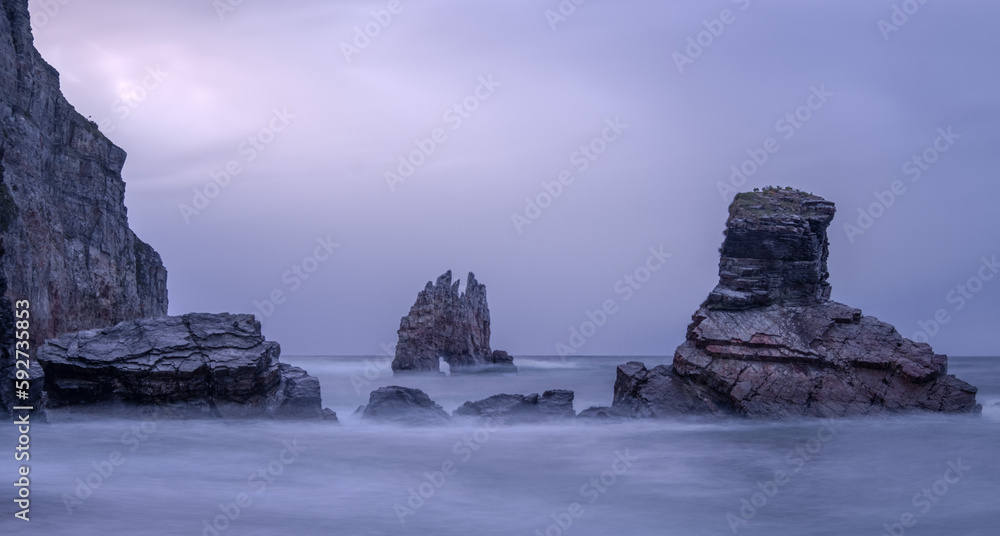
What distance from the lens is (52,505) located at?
13430mm

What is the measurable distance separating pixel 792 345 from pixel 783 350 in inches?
16.2

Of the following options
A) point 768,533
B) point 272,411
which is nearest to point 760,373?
point 768,533

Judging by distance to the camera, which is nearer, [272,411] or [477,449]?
[477,449]

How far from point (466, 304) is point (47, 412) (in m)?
59.9

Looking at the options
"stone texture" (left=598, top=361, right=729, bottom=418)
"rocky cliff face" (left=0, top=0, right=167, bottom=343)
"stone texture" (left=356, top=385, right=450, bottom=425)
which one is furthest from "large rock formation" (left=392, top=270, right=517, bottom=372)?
"stone texture" (left=598, top=361, right=729, bottom=418)

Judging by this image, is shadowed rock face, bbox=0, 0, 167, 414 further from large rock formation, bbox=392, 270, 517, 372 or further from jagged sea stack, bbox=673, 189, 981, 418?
large rock formation, bbox=392, 270, 517, 372

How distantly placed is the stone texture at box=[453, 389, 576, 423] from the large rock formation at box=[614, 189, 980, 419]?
2130 mm

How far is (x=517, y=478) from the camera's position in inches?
746

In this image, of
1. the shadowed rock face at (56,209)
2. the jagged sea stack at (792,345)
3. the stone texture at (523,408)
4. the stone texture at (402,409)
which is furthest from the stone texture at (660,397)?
the shadowed rock face at (56,209)

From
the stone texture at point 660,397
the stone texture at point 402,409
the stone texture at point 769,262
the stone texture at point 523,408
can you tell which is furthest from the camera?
the stone texture at point 769,262

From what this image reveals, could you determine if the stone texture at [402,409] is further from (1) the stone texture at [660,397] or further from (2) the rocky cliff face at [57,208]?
(2) the rocky cliff face at [57,208]

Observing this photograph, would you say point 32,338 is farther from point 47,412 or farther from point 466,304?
point 466,304

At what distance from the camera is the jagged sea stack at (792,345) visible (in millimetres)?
25828

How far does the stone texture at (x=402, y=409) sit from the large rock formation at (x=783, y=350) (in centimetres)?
687
